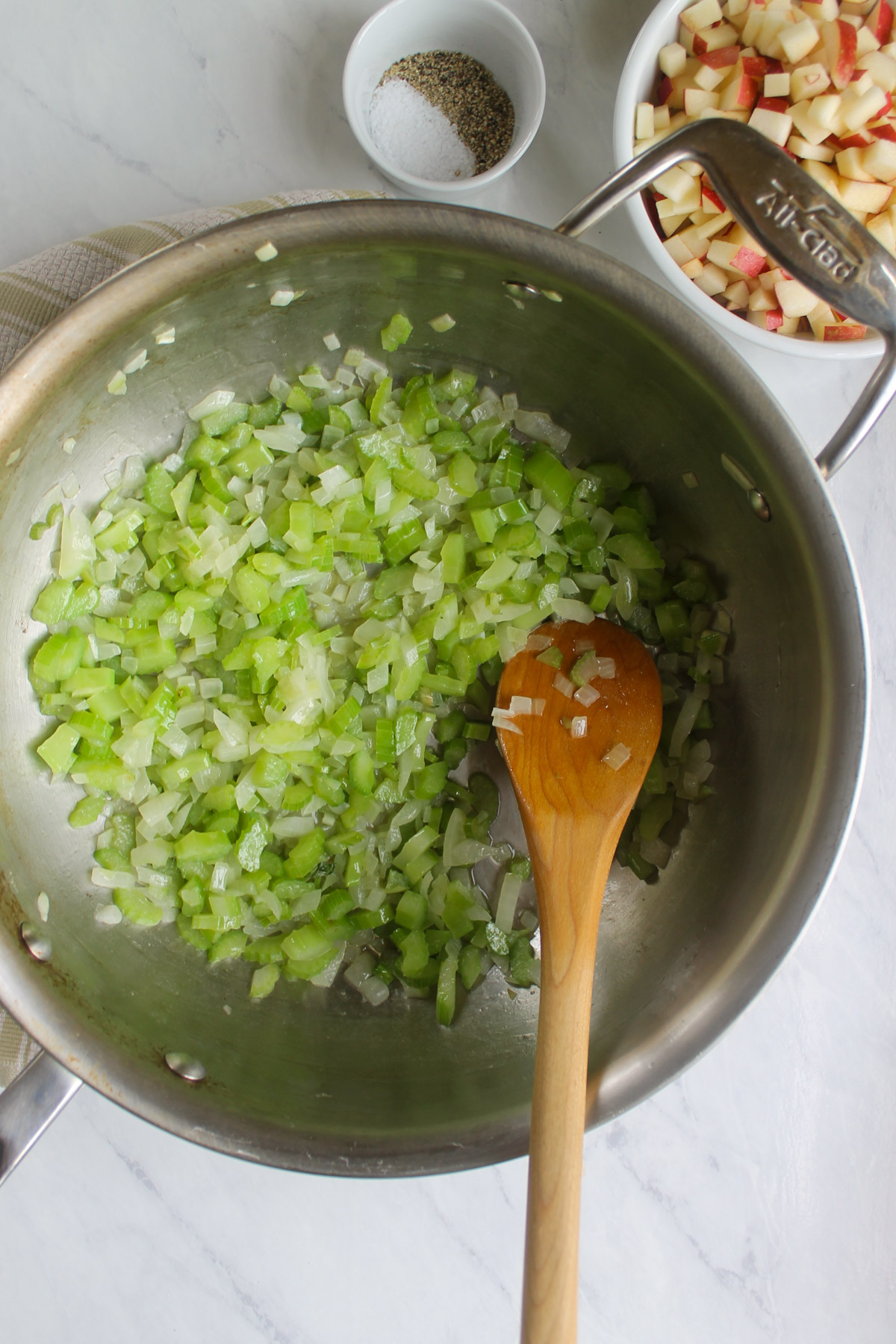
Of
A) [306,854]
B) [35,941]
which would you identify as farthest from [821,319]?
[35,941]

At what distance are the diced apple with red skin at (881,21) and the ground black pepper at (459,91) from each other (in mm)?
463

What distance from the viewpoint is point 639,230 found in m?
1.07

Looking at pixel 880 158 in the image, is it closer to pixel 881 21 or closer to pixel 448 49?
pixel 881 21

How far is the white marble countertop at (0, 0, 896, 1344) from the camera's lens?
3.84 ft

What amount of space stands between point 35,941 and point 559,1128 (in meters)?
0.57

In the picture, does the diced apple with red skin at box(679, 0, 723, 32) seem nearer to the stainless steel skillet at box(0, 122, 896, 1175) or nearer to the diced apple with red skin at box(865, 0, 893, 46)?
the diced apple with red skin at box(865, 0, 893, 46)

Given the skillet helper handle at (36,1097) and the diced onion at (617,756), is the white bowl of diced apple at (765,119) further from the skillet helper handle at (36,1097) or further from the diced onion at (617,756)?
the skillet helper handle at (36,1097)

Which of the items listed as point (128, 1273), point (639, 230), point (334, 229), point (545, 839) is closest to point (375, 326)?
point (334, 229)

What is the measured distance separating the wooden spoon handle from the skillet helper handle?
18.9 inches

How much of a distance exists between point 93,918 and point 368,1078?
1.24ft

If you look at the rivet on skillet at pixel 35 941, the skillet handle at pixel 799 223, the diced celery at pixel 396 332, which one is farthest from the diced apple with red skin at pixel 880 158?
the rivet on skillet at pixel 35 941

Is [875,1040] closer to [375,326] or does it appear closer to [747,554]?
[747,554]

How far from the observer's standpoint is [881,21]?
1099mm

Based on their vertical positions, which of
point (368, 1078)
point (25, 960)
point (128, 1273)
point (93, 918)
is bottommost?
point (128, 1273)
